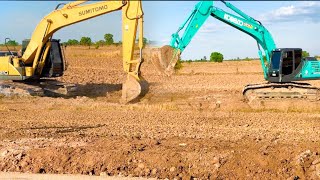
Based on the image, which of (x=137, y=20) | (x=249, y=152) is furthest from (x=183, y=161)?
(x=137, y=20)

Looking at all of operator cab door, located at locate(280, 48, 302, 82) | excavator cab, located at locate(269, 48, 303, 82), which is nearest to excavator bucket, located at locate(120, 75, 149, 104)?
excavator cab, located at locate(269, 48, 303, 82)

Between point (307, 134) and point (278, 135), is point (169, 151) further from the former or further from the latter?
point (307, 134)

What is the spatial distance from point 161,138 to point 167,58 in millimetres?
6246

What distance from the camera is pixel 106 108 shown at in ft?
49.6

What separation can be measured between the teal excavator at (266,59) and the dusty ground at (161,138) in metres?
0.80

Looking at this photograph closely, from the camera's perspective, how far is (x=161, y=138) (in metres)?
10.2

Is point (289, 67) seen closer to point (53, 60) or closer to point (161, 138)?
point (161, 138)

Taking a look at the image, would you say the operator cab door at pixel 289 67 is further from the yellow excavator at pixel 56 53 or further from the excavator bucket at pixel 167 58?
the yellow excavator at pixel 56 53

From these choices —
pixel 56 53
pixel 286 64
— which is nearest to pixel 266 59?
pixel 286 64

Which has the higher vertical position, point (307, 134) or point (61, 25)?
point (61, 25)

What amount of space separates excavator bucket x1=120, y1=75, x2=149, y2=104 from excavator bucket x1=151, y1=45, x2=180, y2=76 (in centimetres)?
88

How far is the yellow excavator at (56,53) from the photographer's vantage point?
15.6 meters

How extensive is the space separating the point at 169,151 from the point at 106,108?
22.1ft

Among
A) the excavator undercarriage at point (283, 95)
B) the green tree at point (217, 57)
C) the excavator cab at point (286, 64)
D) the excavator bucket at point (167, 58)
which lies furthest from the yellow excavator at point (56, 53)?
the green tree at point (217, 57)
